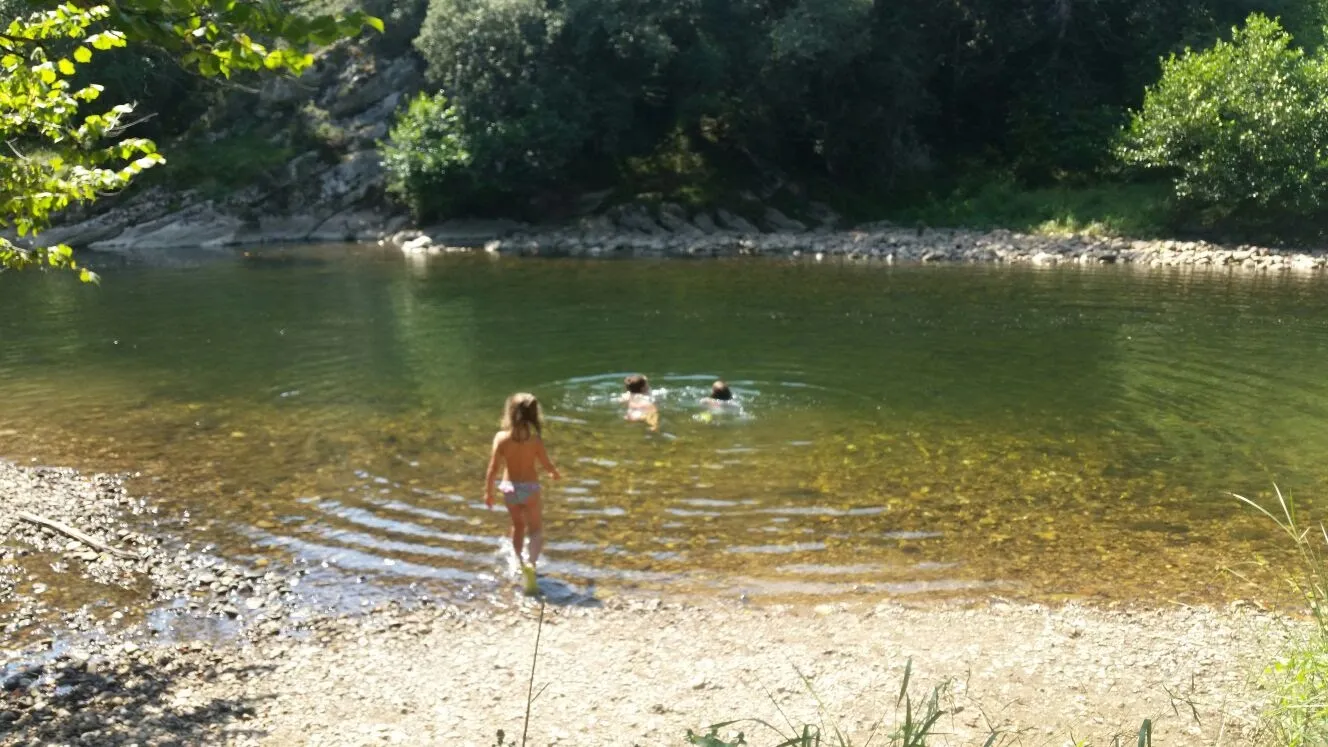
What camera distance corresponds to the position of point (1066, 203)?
4281 cm

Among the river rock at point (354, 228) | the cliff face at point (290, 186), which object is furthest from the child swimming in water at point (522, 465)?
the cliff face at point (290, 186)

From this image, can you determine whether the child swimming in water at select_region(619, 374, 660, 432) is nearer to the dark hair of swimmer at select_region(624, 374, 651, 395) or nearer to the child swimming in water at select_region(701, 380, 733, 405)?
the dark hair of swimmer at select_region(624, 374, 651, 395)

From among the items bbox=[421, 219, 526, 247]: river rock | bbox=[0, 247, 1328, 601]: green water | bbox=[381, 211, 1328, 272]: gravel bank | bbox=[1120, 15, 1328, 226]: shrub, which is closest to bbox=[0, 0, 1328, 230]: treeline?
bbox=[1120, 15, 1328, 226]: shrub

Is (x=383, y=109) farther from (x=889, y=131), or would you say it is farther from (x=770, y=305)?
(x=770, y=305)

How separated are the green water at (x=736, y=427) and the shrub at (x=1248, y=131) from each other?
8.87 metres

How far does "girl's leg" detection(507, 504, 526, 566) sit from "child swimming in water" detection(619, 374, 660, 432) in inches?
204

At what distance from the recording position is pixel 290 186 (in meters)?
49.5

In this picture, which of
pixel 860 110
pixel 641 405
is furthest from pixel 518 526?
pixel 860 110

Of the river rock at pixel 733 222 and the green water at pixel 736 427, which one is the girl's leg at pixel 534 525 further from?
the river rock at pixel 733 222

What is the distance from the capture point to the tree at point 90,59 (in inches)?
177

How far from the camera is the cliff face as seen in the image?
46844 millimetres

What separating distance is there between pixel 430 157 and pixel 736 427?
101 feet

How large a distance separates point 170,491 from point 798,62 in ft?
114

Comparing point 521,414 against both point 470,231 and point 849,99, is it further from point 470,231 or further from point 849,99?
point 849,99
